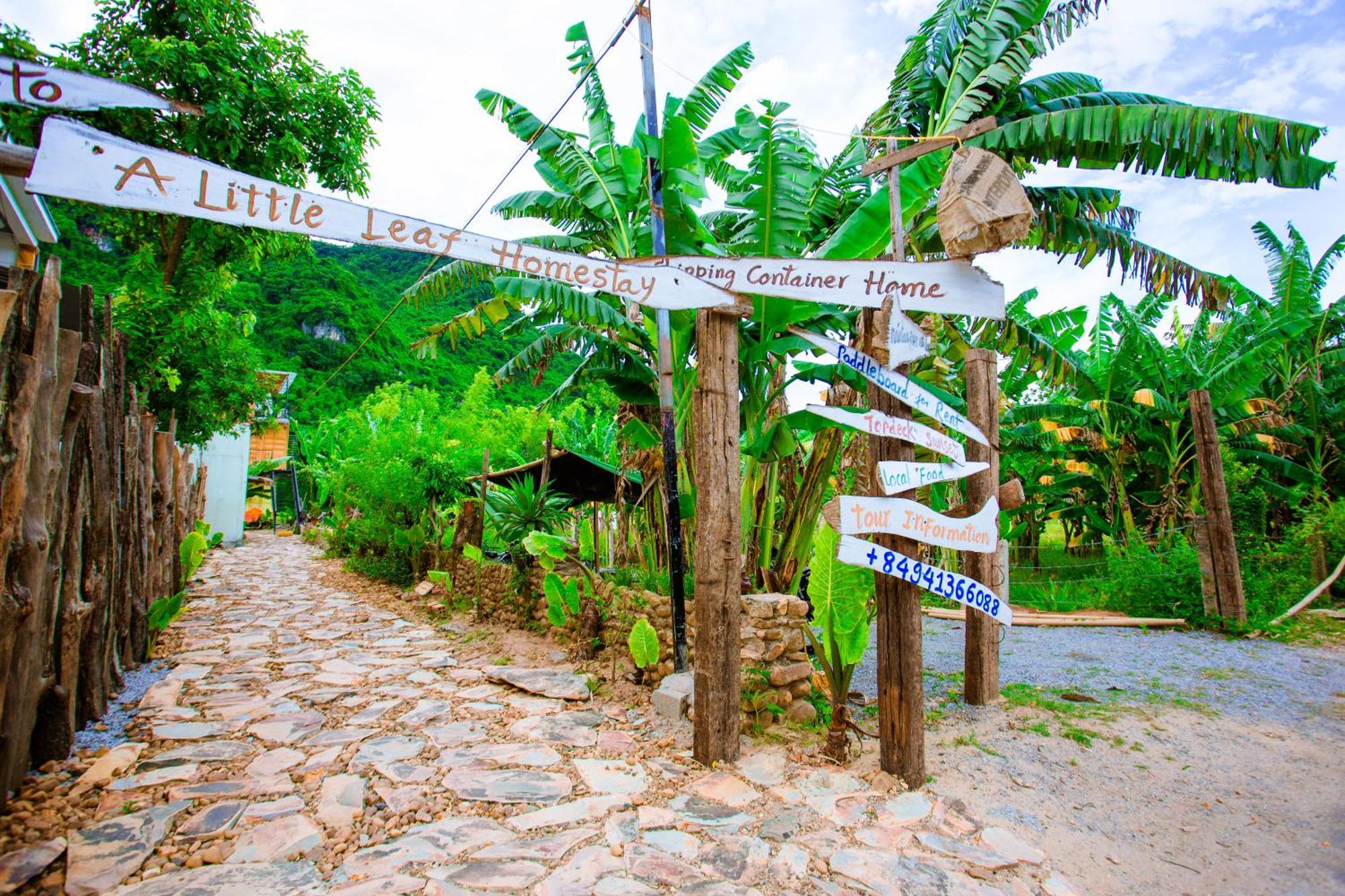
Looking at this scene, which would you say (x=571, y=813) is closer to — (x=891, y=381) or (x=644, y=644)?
(x=644, y=644)

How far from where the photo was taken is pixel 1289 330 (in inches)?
370

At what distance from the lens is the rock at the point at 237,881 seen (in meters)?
2.46

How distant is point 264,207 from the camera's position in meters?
2.70

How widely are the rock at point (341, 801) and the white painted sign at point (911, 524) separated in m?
2.56

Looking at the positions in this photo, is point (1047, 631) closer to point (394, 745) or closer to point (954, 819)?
point (954, 819)

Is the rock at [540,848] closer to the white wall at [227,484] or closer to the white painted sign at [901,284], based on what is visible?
the white painted sign at [901,284]

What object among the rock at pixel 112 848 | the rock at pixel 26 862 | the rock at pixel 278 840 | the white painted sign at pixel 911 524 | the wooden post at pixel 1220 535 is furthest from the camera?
the wooden post at pixel 1220 535

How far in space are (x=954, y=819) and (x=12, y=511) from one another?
4.21 metres

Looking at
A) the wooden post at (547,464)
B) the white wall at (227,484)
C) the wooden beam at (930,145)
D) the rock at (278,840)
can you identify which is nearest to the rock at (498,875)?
the rock at (278,840)

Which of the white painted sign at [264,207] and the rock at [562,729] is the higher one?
the white painted sign at [264,207]

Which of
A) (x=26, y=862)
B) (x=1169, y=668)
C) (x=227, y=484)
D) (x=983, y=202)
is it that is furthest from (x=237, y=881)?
(x=227, y=484)

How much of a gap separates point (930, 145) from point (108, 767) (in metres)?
5.08

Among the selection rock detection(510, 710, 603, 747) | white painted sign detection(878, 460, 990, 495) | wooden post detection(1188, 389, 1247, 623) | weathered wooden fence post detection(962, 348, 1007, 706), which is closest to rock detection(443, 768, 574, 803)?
rock detection(510, 710, 603, 747)

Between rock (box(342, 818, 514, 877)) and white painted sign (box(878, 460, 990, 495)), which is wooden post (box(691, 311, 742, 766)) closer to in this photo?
white painted sign (box(878, 460, 990, 495))
